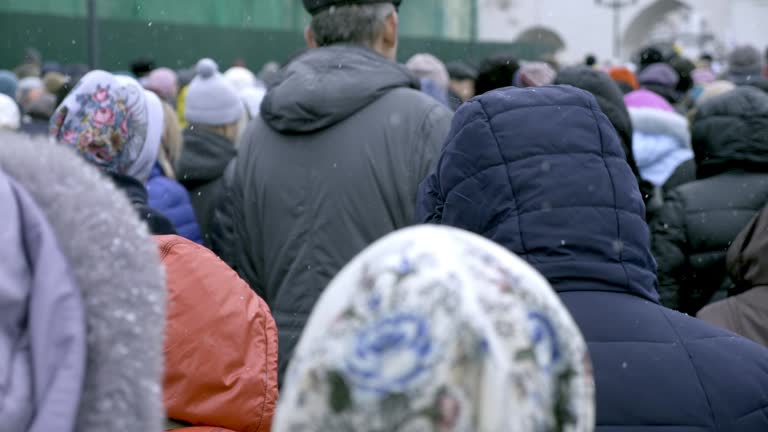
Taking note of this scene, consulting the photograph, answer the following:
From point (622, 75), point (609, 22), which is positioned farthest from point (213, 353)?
point (609, 22)

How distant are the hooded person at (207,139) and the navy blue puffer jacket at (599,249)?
106 inches

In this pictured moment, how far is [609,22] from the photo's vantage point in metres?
50.4

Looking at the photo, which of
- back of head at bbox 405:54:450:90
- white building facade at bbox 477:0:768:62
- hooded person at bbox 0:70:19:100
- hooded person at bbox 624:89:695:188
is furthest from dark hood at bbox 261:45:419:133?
white building facade at bbox 477:0:768:62

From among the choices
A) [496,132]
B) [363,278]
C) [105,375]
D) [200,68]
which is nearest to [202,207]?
[200,68]

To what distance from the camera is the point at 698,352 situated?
2.04 m

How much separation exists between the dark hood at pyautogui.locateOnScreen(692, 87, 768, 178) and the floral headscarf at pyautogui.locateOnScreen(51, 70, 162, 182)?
6.34ft

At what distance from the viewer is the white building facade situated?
157 ft

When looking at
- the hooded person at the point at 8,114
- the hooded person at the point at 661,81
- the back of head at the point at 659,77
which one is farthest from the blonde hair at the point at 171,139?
the back of head at the point at 659,77

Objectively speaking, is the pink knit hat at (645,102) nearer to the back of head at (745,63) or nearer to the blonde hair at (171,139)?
the blonde hair at (171,139)

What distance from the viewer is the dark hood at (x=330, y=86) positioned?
10.4 feet

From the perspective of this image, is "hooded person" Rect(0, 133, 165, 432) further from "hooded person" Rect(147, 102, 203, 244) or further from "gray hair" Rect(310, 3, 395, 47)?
"hooded person" Rect(147, 102, 203, 244)

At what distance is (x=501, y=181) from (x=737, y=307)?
3.96ft

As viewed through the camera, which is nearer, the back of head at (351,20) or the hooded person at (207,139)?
the back of head at (351,20)

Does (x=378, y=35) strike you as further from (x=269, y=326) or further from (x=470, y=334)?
(x=470, y=334)
